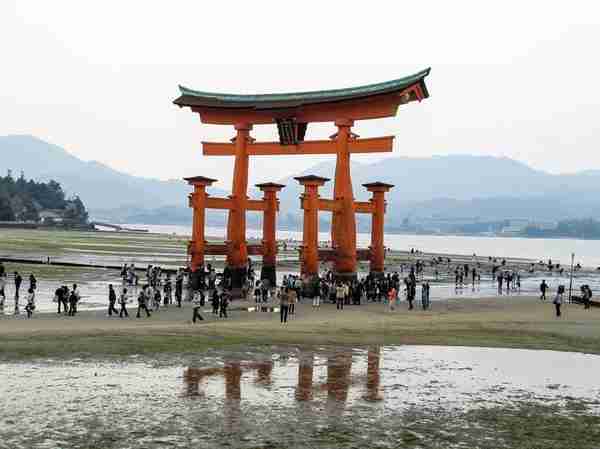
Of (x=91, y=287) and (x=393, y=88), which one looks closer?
(x=393, y=88)

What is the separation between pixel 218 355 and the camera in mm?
16391

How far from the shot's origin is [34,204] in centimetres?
15738

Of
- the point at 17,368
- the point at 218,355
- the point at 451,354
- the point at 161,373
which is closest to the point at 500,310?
the point at 451,354

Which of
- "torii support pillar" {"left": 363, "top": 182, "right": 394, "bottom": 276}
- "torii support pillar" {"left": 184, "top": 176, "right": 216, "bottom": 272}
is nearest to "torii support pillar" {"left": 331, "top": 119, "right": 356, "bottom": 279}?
"torii support pillar" {"left": 363, "top": 182, "right": 394, "bottom": 276}

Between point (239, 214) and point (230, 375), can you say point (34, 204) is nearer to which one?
point (239, 214)

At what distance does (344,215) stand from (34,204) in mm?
138202

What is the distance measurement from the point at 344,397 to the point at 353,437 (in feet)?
8.72

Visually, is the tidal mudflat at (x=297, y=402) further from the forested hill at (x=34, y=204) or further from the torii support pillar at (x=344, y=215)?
the forested hill at (x=34, y=204)

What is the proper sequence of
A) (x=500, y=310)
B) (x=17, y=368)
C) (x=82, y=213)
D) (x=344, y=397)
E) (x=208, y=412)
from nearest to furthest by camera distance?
1. (x=208, y=412)
2. (x=344, y=397)
3. (x=17, y=368)
4. (x=500, y=310)
5. (x=82, y=213)

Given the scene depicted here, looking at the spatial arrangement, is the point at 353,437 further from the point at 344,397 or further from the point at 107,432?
the point at 107,432

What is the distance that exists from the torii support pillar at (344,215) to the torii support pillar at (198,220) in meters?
7.46

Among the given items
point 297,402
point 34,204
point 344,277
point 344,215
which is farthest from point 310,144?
point 34,204

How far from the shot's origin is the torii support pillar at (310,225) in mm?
35188

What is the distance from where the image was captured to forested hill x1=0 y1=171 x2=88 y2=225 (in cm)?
13855
